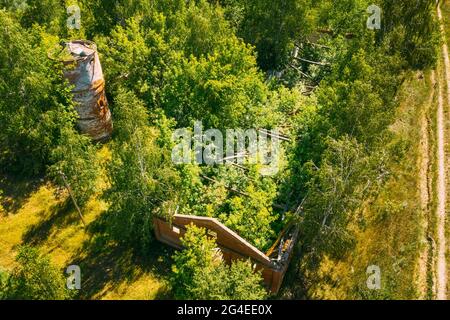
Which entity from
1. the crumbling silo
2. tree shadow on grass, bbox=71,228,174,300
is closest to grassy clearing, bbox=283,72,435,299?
tree shadow on grass, bbox=71,228,174,300

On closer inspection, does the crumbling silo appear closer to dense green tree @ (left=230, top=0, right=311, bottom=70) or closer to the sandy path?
dense green tree @ (left=230, top=0, right=311, bottom=70)
